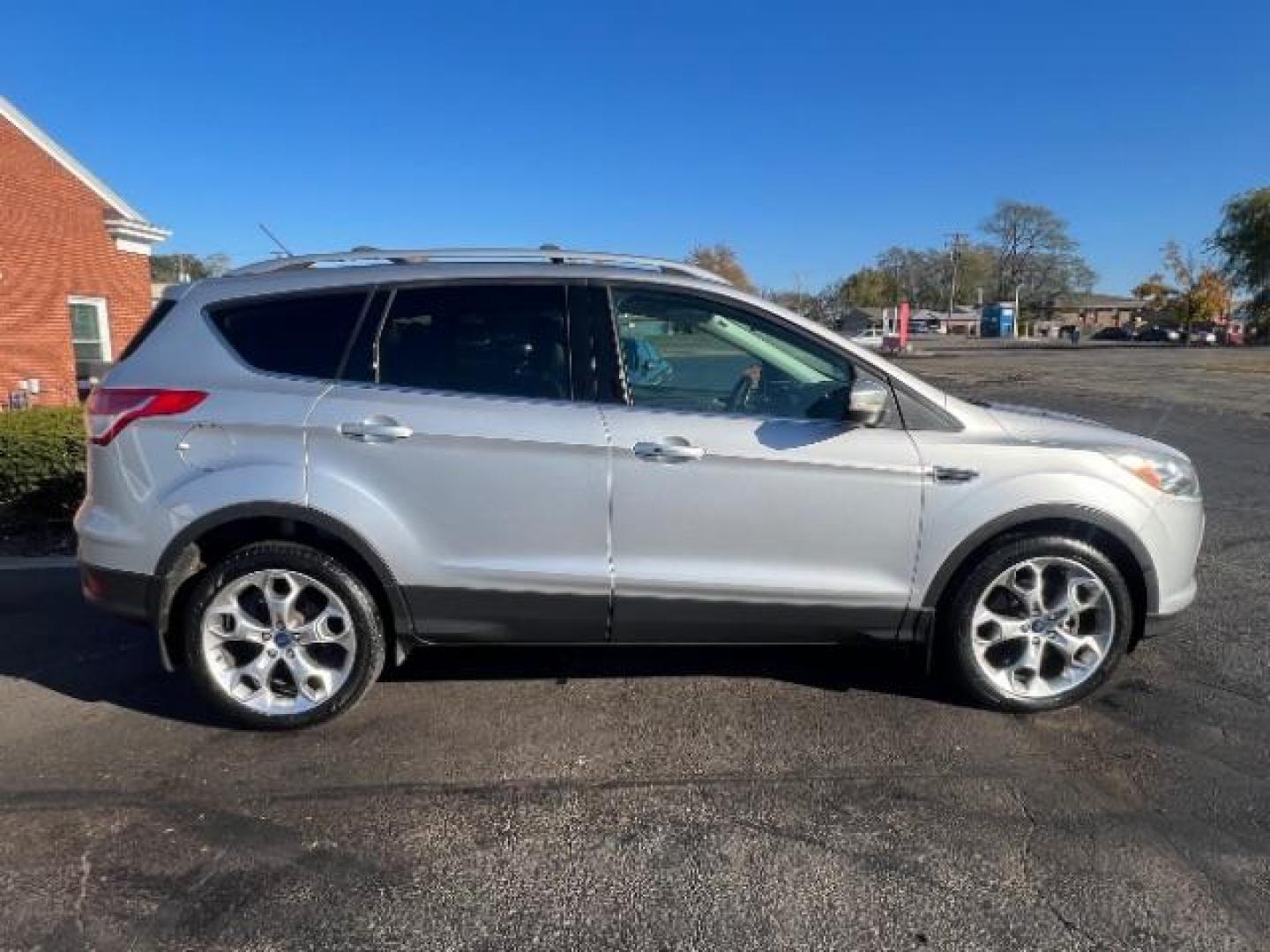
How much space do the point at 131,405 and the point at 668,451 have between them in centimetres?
210

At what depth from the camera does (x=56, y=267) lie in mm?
17172

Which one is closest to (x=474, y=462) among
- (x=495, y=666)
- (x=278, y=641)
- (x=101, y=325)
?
(x=278, y=641)

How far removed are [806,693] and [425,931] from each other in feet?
6.63

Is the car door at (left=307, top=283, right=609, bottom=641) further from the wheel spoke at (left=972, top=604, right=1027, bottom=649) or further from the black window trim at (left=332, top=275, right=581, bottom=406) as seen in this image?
the wheel spoke at (left=972, top=604, right=1027, bottom=649)

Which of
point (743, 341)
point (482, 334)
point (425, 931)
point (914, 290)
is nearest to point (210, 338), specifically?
point (482, 334)

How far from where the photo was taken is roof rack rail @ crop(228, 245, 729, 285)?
153 inches

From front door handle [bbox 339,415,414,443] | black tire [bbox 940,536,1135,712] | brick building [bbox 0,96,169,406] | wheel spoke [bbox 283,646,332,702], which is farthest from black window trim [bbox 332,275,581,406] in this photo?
Answer: brick building [bbox 0,96,169,406]

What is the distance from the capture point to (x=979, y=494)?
143 inches

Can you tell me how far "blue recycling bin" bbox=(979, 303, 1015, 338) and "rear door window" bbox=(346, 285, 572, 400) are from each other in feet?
332

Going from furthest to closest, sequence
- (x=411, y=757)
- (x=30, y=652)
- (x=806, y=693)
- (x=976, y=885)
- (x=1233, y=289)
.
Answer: (x=1233, y=289) < (x=30, y=652) < (x=806, y=693) < (x=411, y=757) < (x=976, y=885)

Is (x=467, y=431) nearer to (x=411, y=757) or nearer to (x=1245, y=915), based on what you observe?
(x=411, y=757)

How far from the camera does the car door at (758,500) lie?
140 inches

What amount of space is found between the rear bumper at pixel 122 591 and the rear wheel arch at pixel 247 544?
34mm

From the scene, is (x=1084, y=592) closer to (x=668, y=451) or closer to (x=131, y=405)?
(x=668, y=451)
